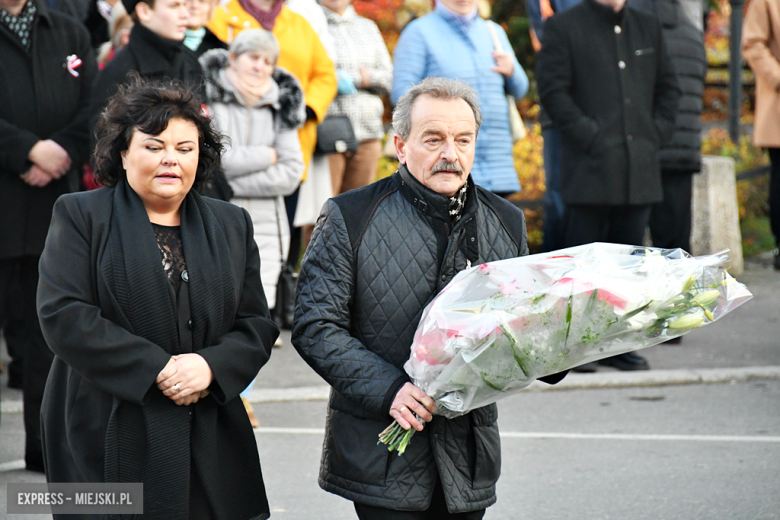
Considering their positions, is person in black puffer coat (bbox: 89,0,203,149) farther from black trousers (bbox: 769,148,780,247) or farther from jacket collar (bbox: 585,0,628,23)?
black trousers (bbox: 769,148,780,247)

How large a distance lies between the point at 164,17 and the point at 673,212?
449 centimetres

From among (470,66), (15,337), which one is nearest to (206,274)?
(15,337)

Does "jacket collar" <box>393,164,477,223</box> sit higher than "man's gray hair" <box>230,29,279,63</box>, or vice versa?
"man's gray hair" <box>230,29,279,63</box>

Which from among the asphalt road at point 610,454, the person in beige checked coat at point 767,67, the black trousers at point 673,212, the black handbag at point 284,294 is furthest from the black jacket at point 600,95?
the person in beige checked coat at point 767,67

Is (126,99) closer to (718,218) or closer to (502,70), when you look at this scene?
(502,70)

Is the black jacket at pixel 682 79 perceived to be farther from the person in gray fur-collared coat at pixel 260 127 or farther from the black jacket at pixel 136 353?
the black jacket at pixel 136 353

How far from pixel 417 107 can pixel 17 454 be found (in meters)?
3.16

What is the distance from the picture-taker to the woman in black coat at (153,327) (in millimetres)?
3107

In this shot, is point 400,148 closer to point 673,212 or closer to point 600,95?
point 600,95

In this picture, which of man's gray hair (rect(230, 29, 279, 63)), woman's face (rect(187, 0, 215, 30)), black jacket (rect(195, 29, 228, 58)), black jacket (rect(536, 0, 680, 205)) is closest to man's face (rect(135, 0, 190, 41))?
woman's face (rect(187, 0, 215, 30))

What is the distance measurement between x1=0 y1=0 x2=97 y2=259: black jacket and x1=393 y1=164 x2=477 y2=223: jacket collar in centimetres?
246

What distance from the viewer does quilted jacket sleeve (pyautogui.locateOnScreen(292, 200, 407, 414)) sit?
10.4 feet

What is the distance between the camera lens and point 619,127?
6832 millimetres

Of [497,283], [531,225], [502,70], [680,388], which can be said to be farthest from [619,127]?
[497,283]
